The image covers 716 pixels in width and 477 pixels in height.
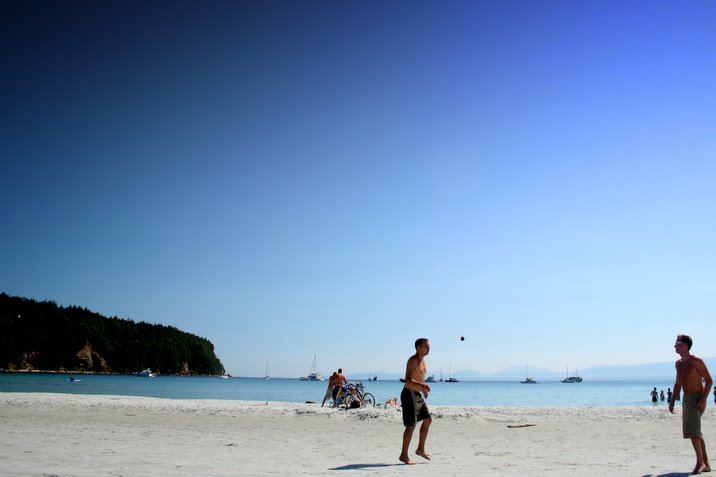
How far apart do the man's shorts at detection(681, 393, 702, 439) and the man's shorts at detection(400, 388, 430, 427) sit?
153 inches

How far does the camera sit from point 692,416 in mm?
7629

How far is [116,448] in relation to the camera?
956 centimetres

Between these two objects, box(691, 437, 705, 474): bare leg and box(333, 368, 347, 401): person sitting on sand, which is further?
box(333, 368, 347, 401): person sitting on sand

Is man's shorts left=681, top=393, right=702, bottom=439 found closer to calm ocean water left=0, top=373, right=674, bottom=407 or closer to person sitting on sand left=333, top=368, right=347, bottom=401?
person sitting on sand left=333, top=368, right=347, bottom=401

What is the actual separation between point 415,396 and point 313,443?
422cm

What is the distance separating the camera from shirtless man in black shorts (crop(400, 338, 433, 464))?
28.1ft

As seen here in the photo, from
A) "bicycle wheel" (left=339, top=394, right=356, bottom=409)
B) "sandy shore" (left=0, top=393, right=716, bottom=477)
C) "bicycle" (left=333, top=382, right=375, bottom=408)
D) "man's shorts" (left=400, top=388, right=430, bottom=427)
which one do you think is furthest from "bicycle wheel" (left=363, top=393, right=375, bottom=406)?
"man's shorts" (left=400, top=388, right=430, bottom=427)

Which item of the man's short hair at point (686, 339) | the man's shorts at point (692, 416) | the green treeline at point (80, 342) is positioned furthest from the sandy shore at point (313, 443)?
the green treeline at point (80, 342)

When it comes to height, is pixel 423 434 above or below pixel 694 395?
below

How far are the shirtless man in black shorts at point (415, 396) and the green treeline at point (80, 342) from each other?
149m

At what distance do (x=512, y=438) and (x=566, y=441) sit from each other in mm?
1343

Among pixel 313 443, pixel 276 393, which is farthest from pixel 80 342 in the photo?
pixel 313 443

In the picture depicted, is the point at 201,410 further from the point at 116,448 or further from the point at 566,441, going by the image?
the point at 566,441

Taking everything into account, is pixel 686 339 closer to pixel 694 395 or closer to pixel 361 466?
pixel 694 395
